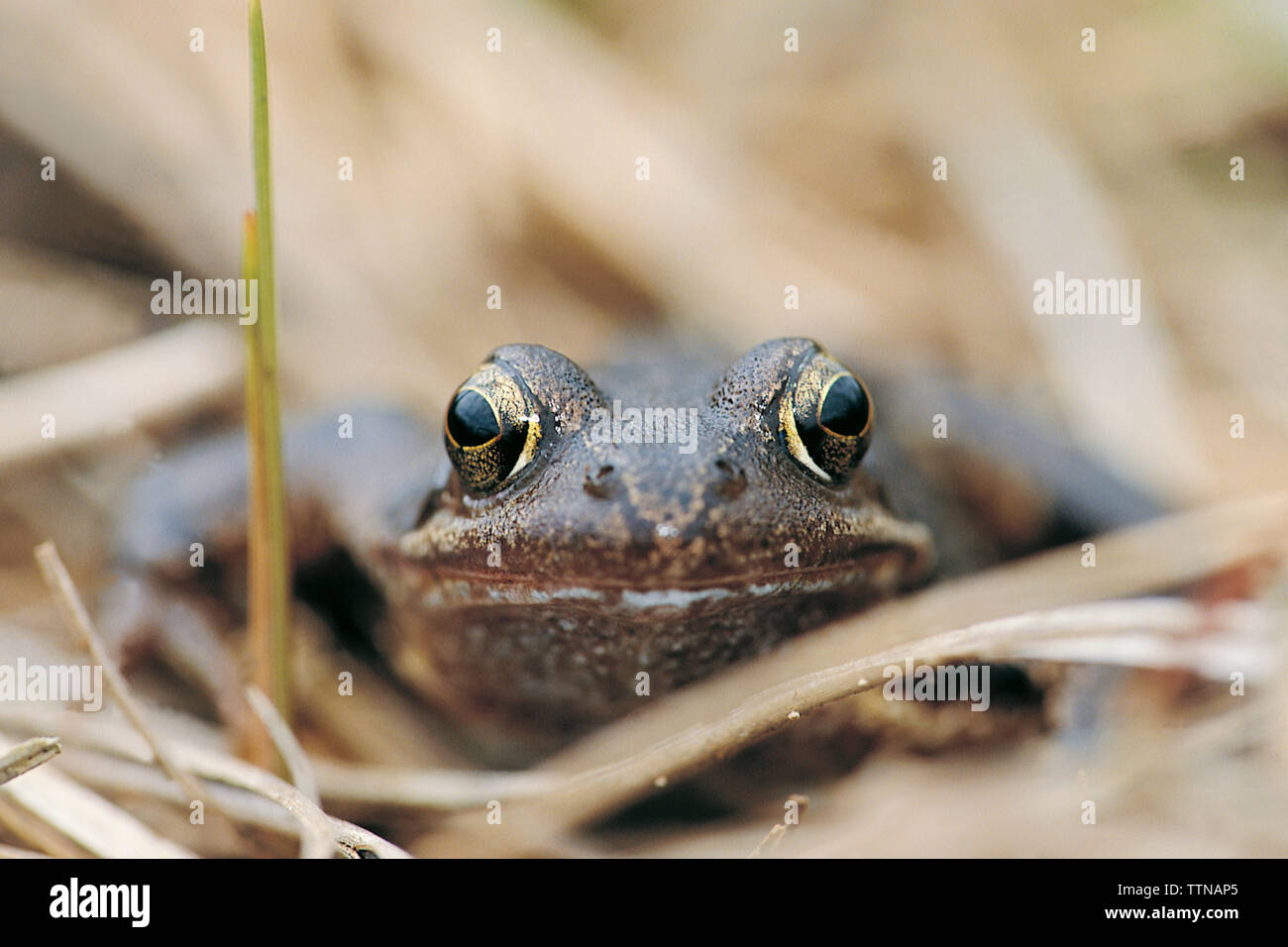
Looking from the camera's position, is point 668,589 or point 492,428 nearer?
point 668,589

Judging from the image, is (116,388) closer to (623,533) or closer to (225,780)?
(225,780)

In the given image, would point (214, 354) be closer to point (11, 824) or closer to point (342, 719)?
point (342, 719)

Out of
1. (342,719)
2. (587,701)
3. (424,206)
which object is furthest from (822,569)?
(424,206)

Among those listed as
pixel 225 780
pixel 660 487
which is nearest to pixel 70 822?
pixel 225 780

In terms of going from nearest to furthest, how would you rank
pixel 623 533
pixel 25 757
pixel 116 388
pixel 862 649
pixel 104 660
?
pixel 25 757
pixel 623 533
pixel 104 660
pixel 862 649
pixel 116 388

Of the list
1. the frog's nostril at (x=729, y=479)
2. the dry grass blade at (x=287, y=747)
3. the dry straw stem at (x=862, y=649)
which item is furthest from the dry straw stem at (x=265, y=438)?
the frog's nostril at (x=729, y=479)

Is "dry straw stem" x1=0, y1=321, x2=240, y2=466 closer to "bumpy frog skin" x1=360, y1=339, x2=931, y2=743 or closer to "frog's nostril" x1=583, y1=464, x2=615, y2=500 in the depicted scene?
"bumpy frog skin" x1=360, y1=339, x2=931, y2=743
